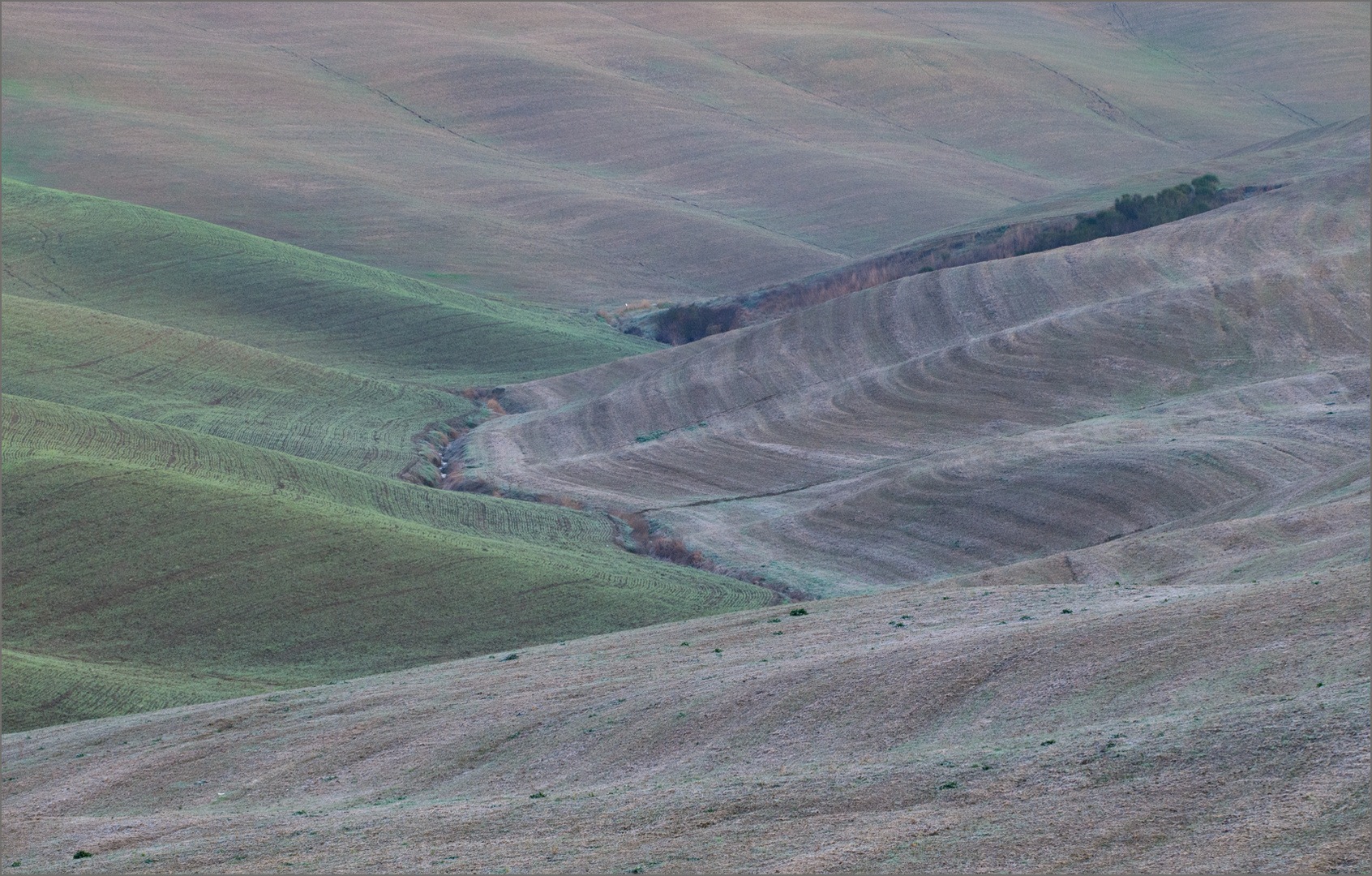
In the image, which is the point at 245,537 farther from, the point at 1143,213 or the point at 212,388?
the point at 1143,213

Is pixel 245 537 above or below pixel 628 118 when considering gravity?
below

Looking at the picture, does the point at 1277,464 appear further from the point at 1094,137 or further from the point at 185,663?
the point at 1094,137

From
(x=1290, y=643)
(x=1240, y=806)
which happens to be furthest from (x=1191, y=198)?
(x=1240, y=806)

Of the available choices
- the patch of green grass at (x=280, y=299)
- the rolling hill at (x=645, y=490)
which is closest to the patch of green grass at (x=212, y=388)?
the rolling hill at (x=645, y=490)

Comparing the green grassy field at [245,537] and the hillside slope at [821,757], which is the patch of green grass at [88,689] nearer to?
the green grassy field at [245,537]

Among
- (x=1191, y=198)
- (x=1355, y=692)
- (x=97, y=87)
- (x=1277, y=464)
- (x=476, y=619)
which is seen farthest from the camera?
(x=97, y=87)

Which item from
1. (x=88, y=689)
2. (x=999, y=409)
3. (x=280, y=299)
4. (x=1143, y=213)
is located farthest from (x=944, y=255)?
(x=88, y=689)
